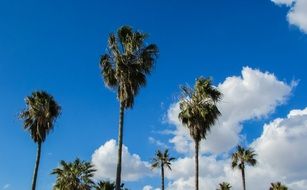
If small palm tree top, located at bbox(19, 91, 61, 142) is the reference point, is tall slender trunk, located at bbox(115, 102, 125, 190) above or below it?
below

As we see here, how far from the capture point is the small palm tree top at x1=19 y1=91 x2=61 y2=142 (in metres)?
50.3

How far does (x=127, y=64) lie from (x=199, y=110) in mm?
10272

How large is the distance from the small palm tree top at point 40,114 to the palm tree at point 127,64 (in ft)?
54.0

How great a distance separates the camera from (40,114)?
5116cm

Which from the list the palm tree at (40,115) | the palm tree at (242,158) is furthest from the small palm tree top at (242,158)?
the palm tree at (40,115)

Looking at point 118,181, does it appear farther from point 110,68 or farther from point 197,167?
point 197,167

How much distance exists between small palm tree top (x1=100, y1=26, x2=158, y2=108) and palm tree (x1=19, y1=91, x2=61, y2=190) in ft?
53.5

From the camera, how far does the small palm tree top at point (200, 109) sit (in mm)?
43188

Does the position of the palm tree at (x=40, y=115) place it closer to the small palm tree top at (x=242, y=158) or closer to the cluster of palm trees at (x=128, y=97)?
the cluster of palm trees at (x=128, y=97)

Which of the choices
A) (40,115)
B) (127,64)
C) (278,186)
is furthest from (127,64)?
(278,186)

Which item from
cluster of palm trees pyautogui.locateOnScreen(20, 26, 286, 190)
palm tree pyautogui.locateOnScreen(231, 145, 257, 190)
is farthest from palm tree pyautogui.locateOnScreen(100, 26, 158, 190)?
palm tree pyautogui.locateOnScreen(231, 145, 257, 190)

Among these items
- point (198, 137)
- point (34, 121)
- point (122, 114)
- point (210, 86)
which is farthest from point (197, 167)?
point (34, 121)

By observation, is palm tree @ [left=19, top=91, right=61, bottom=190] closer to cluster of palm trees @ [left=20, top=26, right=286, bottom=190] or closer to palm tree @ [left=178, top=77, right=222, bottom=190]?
cluster of palm trees @ [left=20, top=26, right=286, bottom=190]

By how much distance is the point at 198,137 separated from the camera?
142ft
